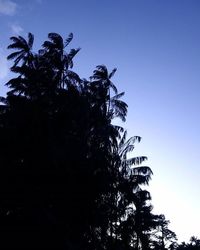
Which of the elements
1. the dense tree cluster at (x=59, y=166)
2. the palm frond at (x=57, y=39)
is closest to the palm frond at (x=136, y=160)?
the dense tree cluster at (x=59, y=166)

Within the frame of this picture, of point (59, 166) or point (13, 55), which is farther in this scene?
point (13, 55)

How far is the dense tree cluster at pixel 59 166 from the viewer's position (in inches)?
691

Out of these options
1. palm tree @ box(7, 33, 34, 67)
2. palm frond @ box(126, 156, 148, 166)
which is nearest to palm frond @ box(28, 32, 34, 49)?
palm tree @ box(7, 33, 34, 67)

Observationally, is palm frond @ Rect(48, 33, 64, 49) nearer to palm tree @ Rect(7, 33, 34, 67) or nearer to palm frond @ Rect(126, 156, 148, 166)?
palm tree @ Rect(7, 33, 34, 67)

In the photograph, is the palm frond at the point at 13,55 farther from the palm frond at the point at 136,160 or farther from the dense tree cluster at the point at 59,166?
the palm frond at the point at 136,160

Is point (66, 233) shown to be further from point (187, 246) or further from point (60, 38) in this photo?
point (187, 246)

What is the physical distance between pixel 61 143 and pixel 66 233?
5688 mm

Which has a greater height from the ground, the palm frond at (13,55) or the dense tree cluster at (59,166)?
the palm frond at (13,55)

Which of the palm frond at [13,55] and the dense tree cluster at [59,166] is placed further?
the palm frond at [13,55]

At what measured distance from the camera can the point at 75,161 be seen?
65.1 ft

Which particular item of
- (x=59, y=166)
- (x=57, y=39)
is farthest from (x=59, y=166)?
(x=57, y=39)

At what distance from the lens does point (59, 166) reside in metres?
19.5

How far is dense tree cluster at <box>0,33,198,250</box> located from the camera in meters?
17.5

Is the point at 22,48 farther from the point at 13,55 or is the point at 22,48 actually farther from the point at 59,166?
the point at 59,166
